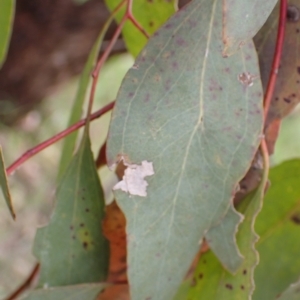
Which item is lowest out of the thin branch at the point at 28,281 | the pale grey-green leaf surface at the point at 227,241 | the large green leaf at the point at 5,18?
the thin branch at the point at 28,281

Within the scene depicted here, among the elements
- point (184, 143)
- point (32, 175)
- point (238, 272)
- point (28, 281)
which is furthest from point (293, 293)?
point (32, 175)

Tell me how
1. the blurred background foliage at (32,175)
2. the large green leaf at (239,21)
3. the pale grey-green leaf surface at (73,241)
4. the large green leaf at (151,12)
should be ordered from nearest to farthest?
the large green leaf at (239,21) → the pale grey-green leaf surface at (73,241) → the large green leaf at (151,12) → the blurred background foliage at (32,175)

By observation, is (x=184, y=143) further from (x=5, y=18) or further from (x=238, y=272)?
(x=5, y=18)

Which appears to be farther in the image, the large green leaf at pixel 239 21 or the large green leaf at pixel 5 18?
the large green leaf at pixel 5 18

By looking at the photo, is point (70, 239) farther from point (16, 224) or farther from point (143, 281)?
point (16, 224)

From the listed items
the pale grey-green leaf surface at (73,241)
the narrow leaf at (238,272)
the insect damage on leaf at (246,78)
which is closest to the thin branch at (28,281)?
the pale grey-green leaf surface at (73,241)

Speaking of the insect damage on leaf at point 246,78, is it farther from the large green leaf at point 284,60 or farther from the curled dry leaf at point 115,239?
the curled dry leaf at point 115,239
